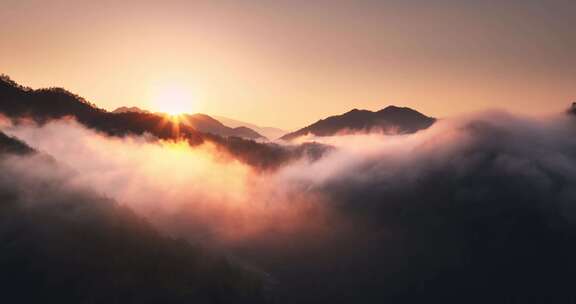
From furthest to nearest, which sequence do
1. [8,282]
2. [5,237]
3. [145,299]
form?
[145,299] < [5,237] < [8,282]

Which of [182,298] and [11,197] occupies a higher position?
[11,197]

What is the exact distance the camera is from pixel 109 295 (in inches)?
7239

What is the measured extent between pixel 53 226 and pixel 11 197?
2500cm

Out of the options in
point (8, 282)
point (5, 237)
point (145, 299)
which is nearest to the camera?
point (8, 282)

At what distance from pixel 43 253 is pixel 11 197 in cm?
3657

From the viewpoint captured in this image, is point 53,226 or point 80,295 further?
point 53,226

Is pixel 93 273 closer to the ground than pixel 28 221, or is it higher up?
closer to the ground

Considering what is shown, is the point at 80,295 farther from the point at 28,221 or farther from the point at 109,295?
the point at 28,221

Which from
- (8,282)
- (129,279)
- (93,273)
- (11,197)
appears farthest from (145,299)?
(11,197)

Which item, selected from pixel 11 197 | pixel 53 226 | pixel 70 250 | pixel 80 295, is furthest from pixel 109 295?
pixel 11 197

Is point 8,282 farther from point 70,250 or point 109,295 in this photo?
point 109,295

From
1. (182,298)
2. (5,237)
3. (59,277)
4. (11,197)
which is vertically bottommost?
(182,298)

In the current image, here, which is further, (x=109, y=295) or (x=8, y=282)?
(x=109, y=295)

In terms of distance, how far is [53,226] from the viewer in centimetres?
19488
